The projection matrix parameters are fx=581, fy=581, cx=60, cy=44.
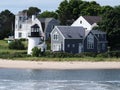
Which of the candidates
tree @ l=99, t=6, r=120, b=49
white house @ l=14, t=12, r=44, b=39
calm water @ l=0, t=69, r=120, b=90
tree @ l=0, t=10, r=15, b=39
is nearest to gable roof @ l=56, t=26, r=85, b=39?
tree @ l=99, t=6, r=120, b=49

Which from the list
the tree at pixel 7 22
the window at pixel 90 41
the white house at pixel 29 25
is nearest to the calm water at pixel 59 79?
the window at pixel 90 41

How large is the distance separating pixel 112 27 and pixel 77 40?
540 cm

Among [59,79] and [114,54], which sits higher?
[114,54]

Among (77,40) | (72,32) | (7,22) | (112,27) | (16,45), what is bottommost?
(16,45)

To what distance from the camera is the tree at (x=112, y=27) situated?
249 feet

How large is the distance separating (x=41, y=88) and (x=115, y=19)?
1321 inches

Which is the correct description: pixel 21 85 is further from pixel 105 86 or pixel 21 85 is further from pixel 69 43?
pixel 69 43

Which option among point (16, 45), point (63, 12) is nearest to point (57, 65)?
point (16, 45)

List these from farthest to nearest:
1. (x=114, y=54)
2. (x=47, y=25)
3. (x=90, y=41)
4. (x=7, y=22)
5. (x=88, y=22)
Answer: (x=7, y=22) → (x=47, y=25) → (x=88, y=22) → (x=90, y=41) → (x=114, y=54)

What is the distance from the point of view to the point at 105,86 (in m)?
46.9

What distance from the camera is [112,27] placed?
76.6m

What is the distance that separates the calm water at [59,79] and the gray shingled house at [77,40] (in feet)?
46.1

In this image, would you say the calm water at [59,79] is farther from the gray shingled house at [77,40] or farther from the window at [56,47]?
the window at [56,47]

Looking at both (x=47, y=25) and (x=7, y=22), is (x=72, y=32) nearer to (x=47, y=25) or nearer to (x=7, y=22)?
(x=47, y=25)
